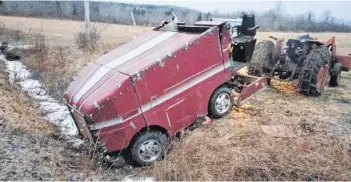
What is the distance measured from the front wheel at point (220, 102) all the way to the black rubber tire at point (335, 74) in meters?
4.10

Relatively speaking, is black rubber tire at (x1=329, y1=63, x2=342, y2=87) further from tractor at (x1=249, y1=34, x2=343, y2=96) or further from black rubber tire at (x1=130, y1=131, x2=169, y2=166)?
black rubber tire at (x1=130, y1=131, x2=169, y2=166)

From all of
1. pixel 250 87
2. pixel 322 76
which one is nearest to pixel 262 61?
pixel 322 76

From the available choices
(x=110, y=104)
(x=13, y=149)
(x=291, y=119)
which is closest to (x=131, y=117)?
(x=110, y=104)

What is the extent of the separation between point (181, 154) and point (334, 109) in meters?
4.39

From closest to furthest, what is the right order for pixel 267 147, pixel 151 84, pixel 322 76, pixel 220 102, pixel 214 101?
pixel 151 84 < pixel 267 147 < pixel 214 101 < pixel 220 102 < pixel 322 76

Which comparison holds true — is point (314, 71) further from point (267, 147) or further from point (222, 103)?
point (267, 147)

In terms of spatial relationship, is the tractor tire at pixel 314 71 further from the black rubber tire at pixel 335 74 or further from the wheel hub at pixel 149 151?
the wheel hub at pixel 149 151

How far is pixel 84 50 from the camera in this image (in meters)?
15.2

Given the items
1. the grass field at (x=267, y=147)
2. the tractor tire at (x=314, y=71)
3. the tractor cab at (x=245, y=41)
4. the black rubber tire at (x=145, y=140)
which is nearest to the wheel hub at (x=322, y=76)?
the tractor tire at (x=314, y=71)

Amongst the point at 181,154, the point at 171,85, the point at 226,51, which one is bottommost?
the point at 181,154

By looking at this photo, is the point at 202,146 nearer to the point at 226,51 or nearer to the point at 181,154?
the point at 181,154

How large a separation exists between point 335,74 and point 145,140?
650 centimetres

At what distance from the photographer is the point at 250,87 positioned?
701 cm

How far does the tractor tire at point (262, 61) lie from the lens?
8.82m
